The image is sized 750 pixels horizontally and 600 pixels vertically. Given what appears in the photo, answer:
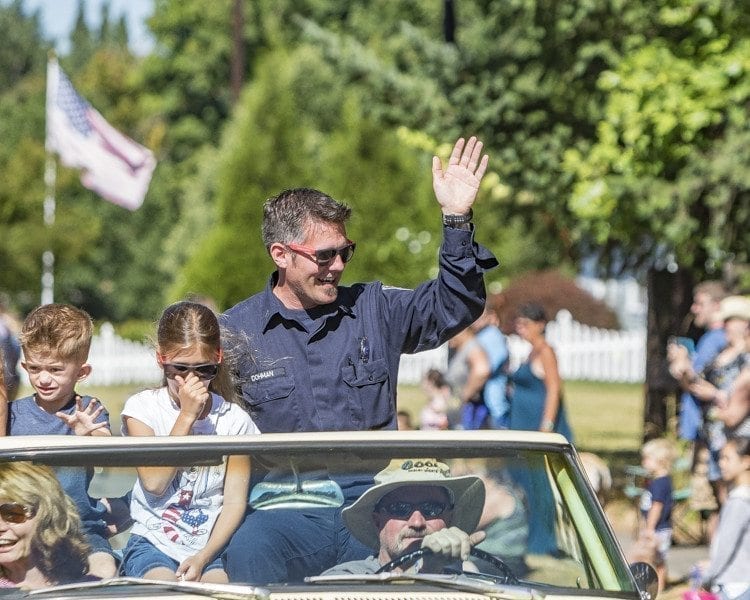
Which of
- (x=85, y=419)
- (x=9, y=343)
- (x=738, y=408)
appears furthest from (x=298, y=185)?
(x=85, y=419)

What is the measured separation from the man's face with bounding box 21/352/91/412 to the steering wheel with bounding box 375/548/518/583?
145 centimetres

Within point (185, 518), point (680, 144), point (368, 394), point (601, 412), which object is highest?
point (680, 144)

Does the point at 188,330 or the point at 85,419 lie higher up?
the point at 188,330

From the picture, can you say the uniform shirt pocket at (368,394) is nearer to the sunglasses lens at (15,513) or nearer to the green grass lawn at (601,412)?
the sunglasses lens at (15,513)

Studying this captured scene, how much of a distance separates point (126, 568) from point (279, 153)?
30.7m

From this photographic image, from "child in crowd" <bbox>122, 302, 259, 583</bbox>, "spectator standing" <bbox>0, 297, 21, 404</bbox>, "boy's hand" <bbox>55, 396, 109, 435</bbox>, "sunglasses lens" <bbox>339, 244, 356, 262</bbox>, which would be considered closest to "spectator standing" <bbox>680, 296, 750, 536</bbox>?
"spectator standing" <bbox>0, 297, 21, 404</bbox>

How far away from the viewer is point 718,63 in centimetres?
1120

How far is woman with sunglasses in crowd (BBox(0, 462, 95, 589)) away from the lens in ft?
11.9

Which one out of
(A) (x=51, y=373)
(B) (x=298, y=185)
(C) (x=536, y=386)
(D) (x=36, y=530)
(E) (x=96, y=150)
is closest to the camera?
(D) (x=36, y=530)

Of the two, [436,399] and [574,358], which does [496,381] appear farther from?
[574,358]

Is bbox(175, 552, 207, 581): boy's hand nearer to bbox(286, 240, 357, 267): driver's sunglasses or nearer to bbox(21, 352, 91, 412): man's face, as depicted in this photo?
bbox(21, 352, 91, 412): man's face

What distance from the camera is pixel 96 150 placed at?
79.5ft

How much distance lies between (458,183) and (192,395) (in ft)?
3.60

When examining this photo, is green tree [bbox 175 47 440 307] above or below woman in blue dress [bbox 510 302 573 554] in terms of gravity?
above
